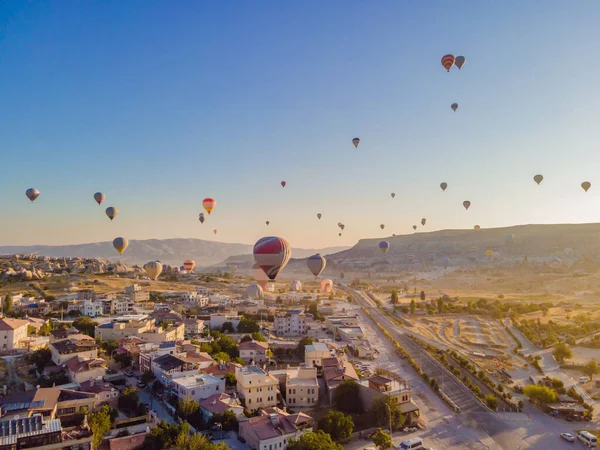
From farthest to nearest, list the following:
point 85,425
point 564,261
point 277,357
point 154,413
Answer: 1. point 564,261
2. point 277,357
3. point 154,413
4. point 85,425

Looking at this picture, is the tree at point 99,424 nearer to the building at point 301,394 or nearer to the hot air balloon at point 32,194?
the building at point 301,394

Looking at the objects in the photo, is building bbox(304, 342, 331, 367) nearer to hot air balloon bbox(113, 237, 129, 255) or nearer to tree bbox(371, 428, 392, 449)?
tree bbox(371, 428, 392, 449)

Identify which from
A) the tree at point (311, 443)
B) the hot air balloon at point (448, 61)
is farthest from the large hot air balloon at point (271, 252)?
the tree at point (311, 443)

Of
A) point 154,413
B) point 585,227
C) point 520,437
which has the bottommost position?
point 520,437

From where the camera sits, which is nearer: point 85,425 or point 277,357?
point 85,425

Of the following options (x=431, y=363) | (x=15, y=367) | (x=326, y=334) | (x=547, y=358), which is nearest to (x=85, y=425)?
(x=15, y=367)

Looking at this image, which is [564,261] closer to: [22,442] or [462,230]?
[462,230]

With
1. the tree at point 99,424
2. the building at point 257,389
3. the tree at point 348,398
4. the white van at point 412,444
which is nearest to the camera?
the tree at point 99,424

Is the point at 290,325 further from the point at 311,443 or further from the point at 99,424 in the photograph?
the point at 311,443
